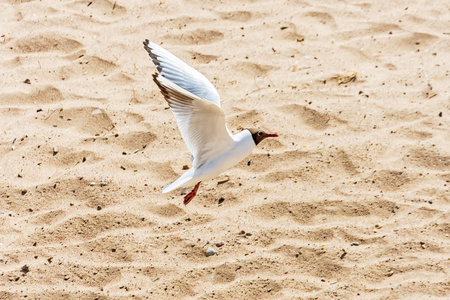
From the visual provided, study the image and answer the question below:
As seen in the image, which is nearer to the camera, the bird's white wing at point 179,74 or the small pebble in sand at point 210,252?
the small pebble in sand at point 210,252

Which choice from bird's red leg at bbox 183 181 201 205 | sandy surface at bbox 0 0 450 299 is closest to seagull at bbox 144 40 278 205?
bird's red leg at bbox 183 181 201 205

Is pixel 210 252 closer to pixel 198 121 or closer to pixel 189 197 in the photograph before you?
pixel 189 197

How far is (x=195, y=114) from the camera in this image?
3211mm

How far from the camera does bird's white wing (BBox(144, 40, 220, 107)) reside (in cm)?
363

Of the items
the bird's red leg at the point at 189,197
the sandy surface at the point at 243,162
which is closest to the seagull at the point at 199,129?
the bird's red leg at the point at 189,197

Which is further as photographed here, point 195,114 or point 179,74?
point 179,74

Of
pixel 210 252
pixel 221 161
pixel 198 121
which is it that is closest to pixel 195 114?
pixel 198 121

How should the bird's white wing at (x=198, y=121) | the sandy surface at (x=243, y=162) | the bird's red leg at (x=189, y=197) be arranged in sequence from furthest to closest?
1. the bird's red leg at (x=189, y=197)
2. the sandy surface at (x=243, y=162)
3. the bird's white wing at (x=198, y=121)

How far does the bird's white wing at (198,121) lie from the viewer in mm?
3064

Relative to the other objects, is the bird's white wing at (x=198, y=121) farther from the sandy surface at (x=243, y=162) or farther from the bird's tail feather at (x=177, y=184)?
the sandy surface at (x=243, y=162)

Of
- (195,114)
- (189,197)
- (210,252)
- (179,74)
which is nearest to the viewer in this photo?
(195,114)

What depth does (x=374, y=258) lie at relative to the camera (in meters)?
Result: 3.20

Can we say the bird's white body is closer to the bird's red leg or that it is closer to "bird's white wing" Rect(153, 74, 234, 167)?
"bird's white wing" Rect(153, 74, 234, 167)

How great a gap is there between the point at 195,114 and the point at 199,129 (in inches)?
5.5
